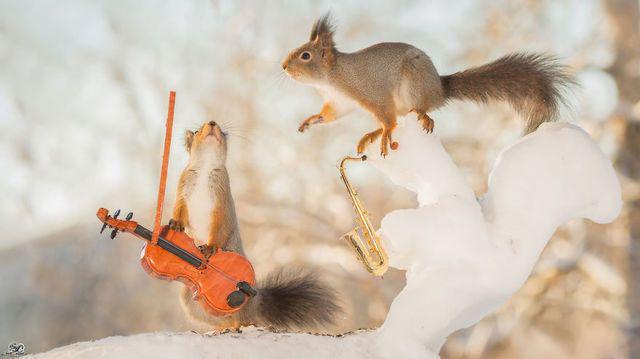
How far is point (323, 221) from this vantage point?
1.93 metres

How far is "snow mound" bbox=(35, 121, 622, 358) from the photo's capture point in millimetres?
1064

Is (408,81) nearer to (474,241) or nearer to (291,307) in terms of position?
(474,241)

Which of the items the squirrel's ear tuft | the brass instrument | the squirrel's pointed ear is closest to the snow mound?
the brass instrument

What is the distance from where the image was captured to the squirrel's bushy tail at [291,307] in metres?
1.41

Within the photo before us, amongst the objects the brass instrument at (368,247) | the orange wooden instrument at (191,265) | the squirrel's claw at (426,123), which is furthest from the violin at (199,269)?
the squirrel's claw at (426,123)

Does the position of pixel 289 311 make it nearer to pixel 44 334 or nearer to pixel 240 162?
pixel 240 162

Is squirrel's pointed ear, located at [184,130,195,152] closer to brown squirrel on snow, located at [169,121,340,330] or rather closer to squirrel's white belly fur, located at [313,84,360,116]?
brown squirrel on snow, located at [169,121,340,330]

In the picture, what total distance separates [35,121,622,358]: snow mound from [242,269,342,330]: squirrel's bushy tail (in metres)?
0.29

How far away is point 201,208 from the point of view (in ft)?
4.66

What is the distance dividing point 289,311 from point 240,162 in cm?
63

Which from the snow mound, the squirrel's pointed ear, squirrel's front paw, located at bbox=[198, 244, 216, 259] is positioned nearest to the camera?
the snow mound

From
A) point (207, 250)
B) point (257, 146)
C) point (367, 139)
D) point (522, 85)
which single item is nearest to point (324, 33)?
point (367, 139)

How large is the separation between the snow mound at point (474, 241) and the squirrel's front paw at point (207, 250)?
223 mm

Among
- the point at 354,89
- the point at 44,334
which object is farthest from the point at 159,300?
the point at 354,89
